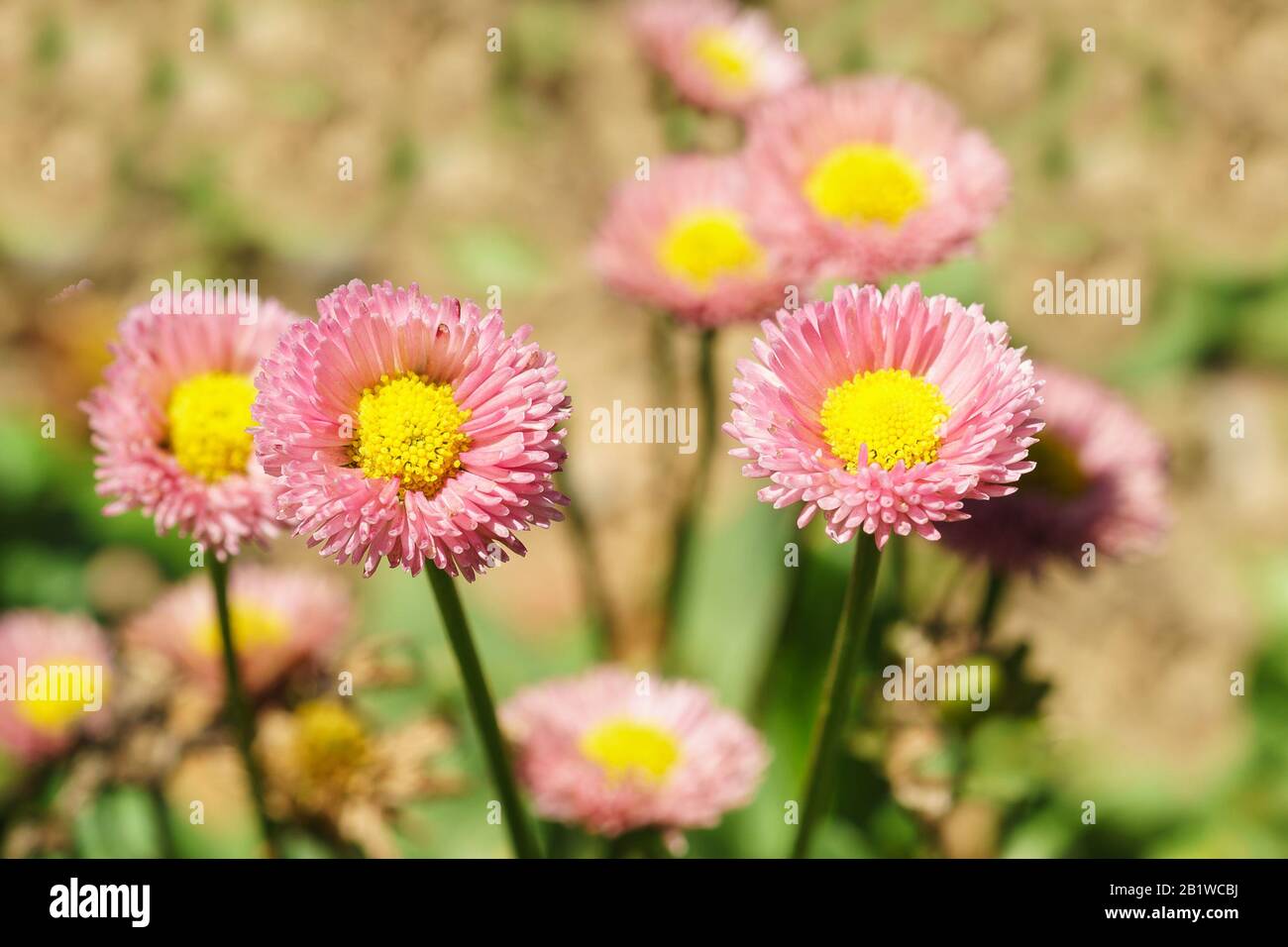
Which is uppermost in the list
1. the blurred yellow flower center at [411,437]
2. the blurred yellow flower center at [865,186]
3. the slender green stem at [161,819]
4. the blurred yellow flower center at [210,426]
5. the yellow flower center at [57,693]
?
the blurred yellow flower center at [865,186]

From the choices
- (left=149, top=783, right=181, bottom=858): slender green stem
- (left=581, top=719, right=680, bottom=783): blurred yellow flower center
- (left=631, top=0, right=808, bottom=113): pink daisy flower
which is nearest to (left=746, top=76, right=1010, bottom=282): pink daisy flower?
(left=631, top=0, right=808, bottom=113): pink daisy flower

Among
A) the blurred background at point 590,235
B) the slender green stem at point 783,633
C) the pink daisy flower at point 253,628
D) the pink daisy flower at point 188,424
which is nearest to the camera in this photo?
the pink daisy flower at point 188,424

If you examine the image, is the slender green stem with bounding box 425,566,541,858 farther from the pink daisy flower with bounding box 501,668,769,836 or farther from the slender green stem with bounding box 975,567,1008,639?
the slender green stem with bounding box 975,567,1008,639

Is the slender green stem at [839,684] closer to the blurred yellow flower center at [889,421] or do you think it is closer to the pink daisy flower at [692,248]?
the blurred yellow flower center at [889,421]

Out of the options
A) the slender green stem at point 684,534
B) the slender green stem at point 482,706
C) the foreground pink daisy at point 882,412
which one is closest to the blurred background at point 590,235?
the slender green stem at point 684,534

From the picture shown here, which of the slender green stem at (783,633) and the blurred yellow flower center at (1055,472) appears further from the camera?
the slender green stem at (783,633)

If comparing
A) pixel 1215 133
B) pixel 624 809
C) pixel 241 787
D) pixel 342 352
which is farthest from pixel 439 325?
pixel 1215 133

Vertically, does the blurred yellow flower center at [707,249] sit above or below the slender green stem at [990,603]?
above

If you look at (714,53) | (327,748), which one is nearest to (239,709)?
(327,748)
